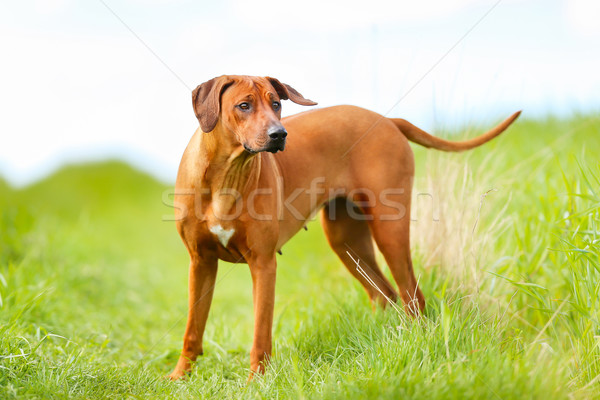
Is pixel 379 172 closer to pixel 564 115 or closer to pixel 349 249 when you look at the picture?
pixel 349 249

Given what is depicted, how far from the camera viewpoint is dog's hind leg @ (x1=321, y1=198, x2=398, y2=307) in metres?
4.54

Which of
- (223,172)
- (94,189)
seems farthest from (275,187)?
(94,189)

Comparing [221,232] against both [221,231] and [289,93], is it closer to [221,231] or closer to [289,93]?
[221,231]

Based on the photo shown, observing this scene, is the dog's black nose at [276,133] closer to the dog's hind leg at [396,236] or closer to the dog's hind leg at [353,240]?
the dog's hind leg at [396,236]

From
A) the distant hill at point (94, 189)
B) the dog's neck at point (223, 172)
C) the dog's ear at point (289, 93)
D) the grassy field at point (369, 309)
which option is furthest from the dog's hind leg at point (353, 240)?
the distant hill at point (94, 189)

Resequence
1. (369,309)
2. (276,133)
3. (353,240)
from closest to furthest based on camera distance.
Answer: (276,133) → (369,309) → (353,240)

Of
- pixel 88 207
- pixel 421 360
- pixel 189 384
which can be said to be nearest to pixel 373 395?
pixel 421 360

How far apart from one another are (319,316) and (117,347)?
1721 mm

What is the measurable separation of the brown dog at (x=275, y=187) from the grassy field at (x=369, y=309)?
367mm

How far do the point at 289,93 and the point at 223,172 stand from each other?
68 centimetres

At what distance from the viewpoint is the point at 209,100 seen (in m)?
3.55

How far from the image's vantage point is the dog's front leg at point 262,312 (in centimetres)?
368

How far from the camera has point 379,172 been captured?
4184 millimetres

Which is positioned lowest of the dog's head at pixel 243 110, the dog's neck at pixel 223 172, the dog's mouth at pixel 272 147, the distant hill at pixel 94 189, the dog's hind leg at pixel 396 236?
the distant hill at pixel 94 189
